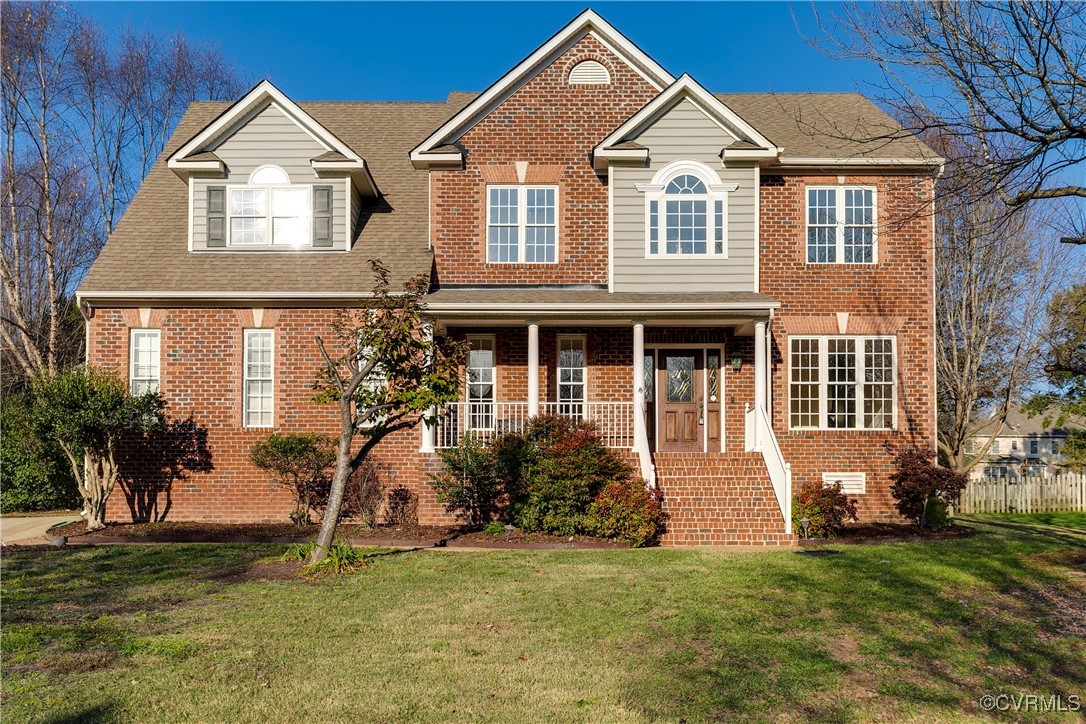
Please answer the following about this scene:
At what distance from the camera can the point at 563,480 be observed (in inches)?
505

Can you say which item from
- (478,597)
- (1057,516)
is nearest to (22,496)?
(478,597)

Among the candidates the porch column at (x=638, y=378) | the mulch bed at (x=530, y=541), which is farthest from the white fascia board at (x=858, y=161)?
the mulch bed at (x=530, y=541)

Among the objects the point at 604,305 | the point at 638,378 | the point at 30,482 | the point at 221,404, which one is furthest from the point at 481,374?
the point at 30,482

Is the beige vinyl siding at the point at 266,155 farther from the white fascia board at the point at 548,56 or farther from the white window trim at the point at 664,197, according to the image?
the white window trim at the point at 664,197

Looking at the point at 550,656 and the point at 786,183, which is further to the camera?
the point at 786,183

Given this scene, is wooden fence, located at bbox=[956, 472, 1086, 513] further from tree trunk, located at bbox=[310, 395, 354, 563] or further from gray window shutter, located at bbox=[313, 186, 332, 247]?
gray window shutter, located at bbox=[313, 186, 332, 247]

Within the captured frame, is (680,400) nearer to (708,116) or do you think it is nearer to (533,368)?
(533,368)

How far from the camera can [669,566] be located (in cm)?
1046

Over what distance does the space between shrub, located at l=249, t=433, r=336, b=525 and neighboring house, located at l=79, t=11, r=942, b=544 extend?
1.55ft

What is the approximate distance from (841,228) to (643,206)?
4144 mm

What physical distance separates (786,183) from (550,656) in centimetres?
1222

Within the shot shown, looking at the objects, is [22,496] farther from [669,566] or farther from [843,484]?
[843,484]

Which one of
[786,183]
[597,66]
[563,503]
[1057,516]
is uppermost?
[597,66]

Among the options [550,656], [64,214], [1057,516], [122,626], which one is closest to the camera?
[550,656]
